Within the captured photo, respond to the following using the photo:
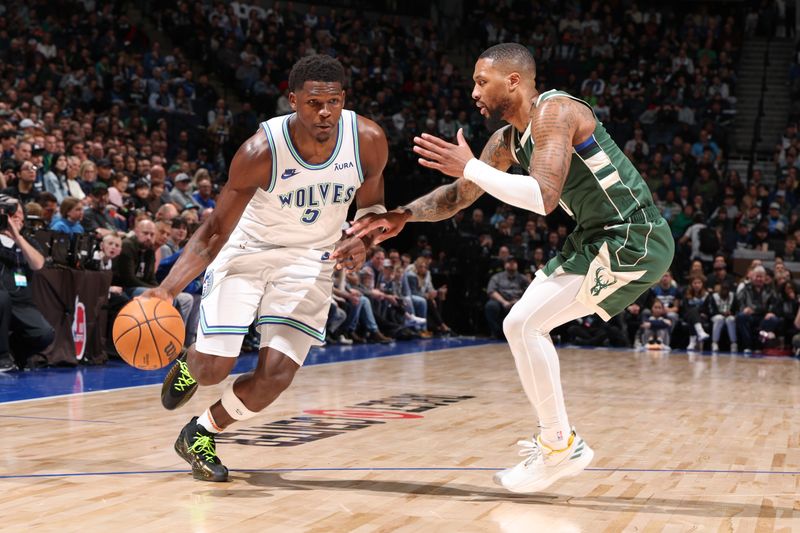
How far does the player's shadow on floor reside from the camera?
13.8 feet

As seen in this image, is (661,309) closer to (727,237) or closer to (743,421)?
(727,237)

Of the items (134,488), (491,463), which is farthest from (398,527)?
(491,463)

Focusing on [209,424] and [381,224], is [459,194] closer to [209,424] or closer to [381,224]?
[381,224]

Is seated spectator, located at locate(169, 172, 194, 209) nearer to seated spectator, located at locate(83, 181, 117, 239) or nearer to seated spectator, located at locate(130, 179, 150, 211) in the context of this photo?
seated spectator, located at locate(130, 179, 150, 211)

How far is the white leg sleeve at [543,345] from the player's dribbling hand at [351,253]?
2.52 ft

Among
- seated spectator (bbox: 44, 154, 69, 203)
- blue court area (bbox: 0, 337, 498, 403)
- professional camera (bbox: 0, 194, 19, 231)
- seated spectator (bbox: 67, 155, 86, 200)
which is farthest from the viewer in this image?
seated spectator (bbox: 67, 155, 86, 200)

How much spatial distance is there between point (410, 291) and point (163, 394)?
36.0ft

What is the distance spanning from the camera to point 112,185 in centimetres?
1231

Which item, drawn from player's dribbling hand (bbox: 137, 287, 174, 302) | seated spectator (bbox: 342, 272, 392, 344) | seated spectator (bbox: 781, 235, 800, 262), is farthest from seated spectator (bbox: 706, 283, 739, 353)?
player's dribbling hand (bbox: 137, 287, 174, 302)

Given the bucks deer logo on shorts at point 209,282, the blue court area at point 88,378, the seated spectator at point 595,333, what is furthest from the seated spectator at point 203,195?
the bucks deer logo on shorts at point 209,282

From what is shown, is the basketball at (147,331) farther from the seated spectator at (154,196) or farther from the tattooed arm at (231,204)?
the seated spectator at (154,196)

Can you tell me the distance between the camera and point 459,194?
4.87m

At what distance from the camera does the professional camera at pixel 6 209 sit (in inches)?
334

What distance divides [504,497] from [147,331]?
175cm
